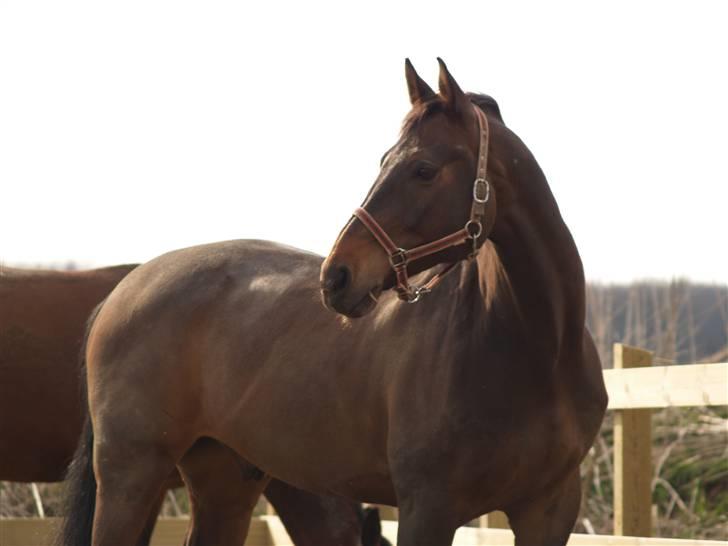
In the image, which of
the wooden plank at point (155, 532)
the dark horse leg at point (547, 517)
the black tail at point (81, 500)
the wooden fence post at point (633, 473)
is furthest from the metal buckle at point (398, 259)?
the wooden plank at point (155, 532)

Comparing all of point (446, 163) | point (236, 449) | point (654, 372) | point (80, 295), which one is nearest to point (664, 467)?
point (654, 372)

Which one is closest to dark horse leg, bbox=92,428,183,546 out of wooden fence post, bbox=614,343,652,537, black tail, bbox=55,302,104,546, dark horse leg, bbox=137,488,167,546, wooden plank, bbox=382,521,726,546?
black tail, bbox=55,302,104,546

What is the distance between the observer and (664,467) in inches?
357

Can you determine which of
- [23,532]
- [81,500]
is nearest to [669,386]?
[81,500]

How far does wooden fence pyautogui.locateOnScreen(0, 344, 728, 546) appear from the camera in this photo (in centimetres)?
562

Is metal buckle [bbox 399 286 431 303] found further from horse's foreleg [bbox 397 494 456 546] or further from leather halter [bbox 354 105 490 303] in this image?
horse's foreleg [bbox 397 494 456 546]

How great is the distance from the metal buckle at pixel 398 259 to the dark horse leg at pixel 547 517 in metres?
0.98

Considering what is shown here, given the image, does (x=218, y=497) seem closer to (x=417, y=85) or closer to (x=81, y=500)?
(x=81, y=500)

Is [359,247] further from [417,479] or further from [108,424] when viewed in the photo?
[108,424]

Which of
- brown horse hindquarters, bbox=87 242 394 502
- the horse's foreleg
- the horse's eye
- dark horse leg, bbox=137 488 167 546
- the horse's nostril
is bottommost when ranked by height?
dark horse leg, bbox=137 488 167 546

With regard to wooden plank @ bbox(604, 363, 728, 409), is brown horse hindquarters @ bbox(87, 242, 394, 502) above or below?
above

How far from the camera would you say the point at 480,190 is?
12.9 ft

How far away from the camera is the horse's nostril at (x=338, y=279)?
379cm

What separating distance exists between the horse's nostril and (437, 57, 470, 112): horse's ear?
0.67m
